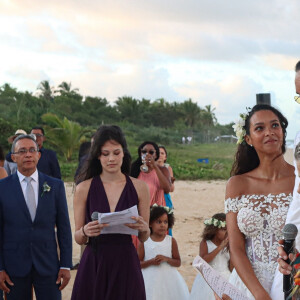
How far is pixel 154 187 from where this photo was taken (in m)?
7.31

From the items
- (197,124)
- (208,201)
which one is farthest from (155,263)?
(197,124)

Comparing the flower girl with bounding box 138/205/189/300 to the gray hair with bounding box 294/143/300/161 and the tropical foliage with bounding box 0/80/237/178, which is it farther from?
the tropical foliage with bounding box 0/80/237/178

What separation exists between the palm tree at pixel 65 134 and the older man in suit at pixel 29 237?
22422 mm

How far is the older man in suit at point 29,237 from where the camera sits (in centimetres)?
453

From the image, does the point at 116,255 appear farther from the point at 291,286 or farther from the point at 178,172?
the point at 178,172

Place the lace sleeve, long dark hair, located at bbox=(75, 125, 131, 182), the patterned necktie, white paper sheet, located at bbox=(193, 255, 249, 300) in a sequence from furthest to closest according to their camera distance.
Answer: the patterned necktie < long dark hair, located at bbox=(75, 125, 131, 182) < the lace sleeve < white paper sheet, located at bbox=(193, 255, 249, 300)

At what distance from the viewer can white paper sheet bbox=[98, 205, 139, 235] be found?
12.3ft

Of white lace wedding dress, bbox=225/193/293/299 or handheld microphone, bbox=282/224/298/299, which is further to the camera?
white lace wedding dress, bbox=225/193/293/299

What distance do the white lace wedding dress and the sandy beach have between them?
1.55 metres

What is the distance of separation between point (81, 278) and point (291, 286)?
2061 mm

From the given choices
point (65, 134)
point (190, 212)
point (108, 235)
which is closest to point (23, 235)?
point (108, 235)

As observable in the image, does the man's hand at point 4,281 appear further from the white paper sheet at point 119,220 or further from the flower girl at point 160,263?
the flower girl at point 160,263

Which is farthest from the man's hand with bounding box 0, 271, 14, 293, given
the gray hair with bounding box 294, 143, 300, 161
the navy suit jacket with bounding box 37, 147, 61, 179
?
the navy suit jacket with bounding box 37, 147, 61, 179

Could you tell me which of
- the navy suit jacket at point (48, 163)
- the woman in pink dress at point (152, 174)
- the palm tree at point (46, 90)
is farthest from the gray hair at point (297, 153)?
the palm tree at point (46, 90)
